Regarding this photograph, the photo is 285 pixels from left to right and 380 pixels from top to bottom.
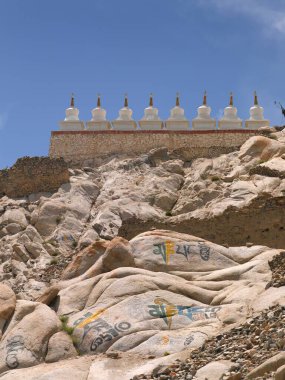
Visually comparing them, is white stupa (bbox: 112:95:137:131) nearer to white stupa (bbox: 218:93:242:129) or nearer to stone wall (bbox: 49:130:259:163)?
stone wall (bbox: 49:130:259:163)

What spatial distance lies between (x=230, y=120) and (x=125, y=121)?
519 centimetres

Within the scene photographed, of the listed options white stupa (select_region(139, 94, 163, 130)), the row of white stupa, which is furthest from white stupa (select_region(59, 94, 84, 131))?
white stupa (select_region(139, 94, 163, 130))

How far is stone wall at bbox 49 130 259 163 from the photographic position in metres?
42.4

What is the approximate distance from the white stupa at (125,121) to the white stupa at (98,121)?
47 centimetres

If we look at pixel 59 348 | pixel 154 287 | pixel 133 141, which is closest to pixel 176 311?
pixel 154 287

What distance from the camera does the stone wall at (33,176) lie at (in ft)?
128

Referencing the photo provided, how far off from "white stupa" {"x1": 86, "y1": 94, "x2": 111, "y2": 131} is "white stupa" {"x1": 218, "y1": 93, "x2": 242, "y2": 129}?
567cm

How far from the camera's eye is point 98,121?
44.5 m

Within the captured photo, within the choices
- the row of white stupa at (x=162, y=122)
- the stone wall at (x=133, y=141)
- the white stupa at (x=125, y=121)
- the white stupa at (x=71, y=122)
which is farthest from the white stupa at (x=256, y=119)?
the white stupa at (x=71, y=122)

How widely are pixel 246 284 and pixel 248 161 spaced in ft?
55.5

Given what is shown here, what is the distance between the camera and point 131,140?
42.8 meters

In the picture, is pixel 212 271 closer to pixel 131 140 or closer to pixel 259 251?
pixel 259 251

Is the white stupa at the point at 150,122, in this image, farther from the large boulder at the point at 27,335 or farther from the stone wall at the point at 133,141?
the large boulder at the point at 27,335

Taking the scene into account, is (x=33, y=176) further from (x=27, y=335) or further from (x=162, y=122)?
(x=27, y=335)
